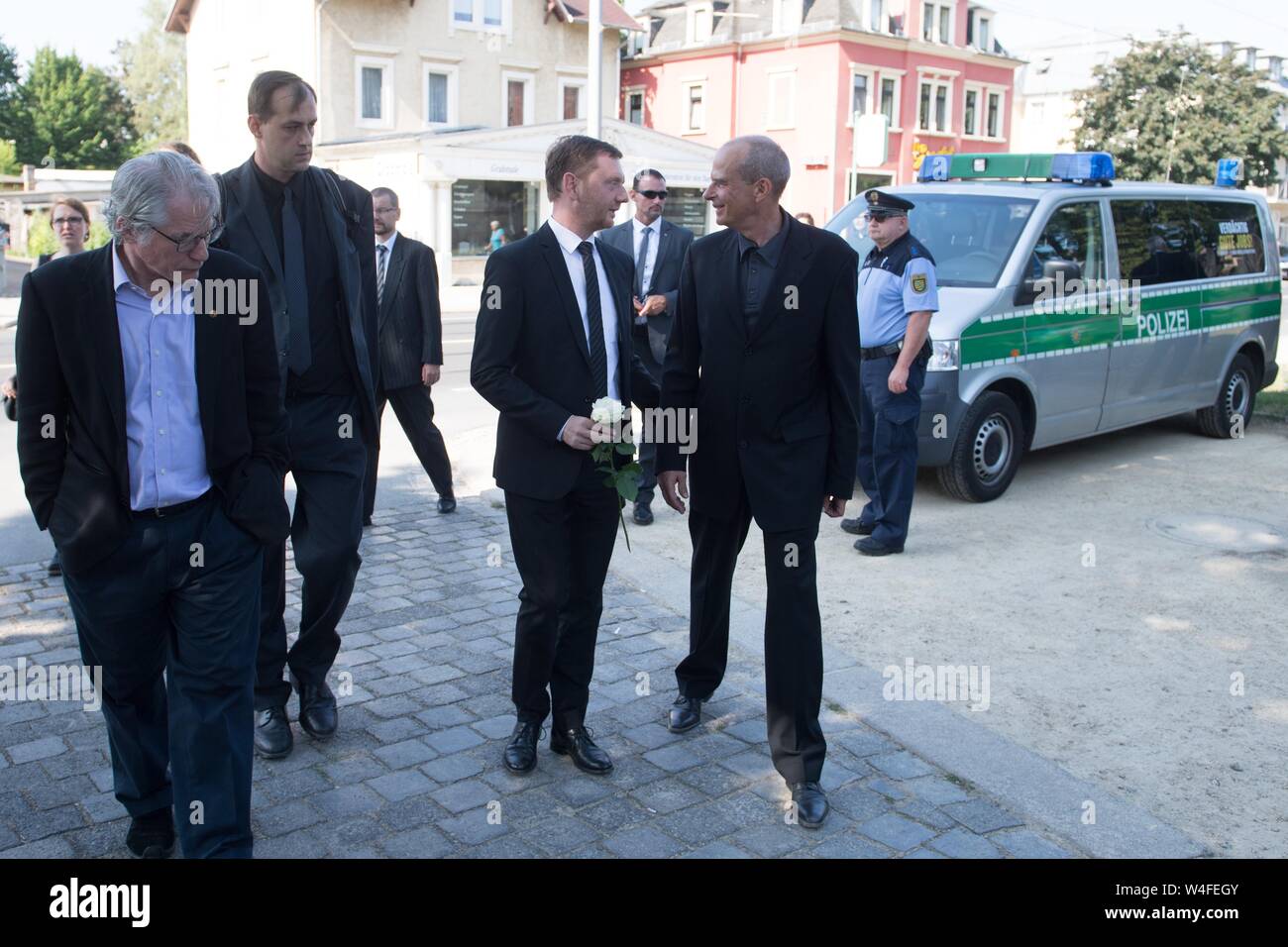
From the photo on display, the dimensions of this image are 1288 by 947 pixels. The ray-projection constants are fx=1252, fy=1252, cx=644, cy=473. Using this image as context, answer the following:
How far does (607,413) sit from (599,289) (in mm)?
473

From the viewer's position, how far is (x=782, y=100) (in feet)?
153

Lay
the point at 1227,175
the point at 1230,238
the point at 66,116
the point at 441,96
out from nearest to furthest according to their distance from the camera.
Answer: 1. the point at 1230,238
2. the point at 1227,175
3. the point at 441,96
4. the point at 66,116

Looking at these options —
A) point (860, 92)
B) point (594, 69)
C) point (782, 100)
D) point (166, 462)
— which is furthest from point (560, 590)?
point (782, 100)

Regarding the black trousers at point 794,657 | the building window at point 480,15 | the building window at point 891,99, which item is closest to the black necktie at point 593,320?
the black trousers at point 794,657

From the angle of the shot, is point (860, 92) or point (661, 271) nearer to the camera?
point (661, 271)

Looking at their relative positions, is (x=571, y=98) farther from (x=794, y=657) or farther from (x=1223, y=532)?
(x=794, y=657)

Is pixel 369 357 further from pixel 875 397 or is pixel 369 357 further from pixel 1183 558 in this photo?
pixel 1183 558

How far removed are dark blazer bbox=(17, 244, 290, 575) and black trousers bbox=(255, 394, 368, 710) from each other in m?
0.94

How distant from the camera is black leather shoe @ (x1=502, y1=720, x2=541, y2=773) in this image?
4.25m

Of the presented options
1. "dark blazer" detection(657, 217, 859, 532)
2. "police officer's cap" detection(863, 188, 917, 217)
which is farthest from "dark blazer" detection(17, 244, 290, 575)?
"police officer's cap" detection(863, 188, 917, 217)

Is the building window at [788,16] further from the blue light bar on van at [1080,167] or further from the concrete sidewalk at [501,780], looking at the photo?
the concrete sidewalk at [501,780]

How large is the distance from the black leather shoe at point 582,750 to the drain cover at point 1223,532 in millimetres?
4833

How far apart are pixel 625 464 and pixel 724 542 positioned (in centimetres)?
57

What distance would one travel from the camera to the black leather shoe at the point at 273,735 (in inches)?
171
